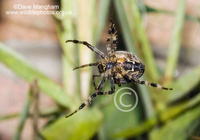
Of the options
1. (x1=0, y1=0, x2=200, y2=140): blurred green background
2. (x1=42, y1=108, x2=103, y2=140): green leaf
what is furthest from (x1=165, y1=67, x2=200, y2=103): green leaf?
(x1=42, y1=108, x2=103, y2=140): green leaf

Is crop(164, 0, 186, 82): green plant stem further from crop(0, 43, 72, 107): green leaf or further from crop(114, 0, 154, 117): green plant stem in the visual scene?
crop(0, 43, 72, 107): green leaf

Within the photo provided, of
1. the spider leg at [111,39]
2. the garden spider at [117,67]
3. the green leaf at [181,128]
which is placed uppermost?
the spider leg at [111,39]

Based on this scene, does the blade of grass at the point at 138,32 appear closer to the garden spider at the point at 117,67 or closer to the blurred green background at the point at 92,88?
the blurred green background at the point at 92,88

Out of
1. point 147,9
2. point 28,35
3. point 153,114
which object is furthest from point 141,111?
point 28,35

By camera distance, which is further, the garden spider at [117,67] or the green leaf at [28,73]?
the green leaf at [28,73]

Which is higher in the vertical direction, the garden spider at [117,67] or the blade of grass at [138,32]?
the blade of grass at [138,32]

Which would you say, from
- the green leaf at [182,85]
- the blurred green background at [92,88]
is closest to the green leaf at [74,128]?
the blurred green background at [92,88]
